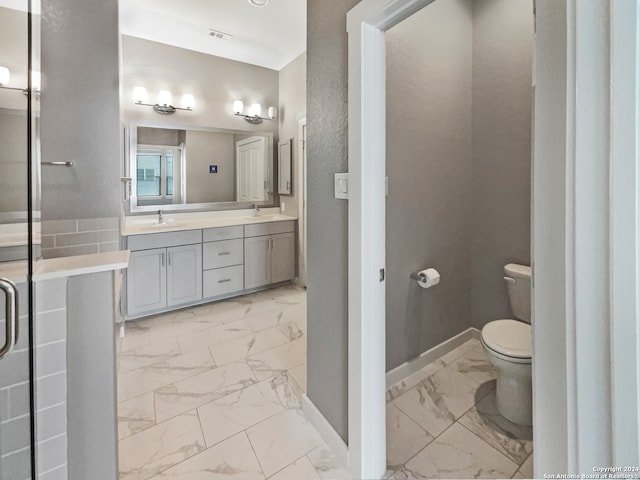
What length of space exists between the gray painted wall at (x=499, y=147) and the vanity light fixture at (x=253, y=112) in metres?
2.55

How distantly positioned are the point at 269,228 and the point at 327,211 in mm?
2423

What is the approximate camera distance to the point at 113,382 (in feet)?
3.68

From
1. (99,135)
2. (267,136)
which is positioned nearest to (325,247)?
(99,135)

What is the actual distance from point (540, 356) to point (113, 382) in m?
1.30

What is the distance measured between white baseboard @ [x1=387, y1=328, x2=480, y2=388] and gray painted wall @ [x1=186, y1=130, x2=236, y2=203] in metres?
2.90

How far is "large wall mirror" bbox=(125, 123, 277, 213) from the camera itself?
3441 millimetres

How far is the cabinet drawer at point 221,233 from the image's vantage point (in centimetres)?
338

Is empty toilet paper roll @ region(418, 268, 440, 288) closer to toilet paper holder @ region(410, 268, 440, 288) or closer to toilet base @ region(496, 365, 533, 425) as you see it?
toilet paper holder @ region(410, 268, 440, 288)

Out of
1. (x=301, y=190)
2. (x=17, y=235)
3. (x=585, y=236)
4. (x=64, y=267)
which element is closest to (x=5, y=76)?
(x=17, y=235)

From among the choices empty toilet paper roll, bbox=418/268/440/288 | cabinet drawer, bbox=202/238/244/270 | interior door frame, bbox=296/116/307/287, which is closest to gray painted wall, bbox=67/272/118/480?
empty toilet paper roll, bbox=418/268/440/288

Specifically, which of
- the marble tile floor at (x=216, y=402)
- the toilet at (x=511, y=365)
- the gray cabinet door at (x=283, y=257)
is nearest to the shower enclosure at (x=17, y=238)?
the marble tile floor at (x=216, y=402)

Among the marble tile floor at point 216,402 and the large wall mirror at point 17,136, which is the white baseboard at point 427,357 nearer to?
the marble tile floor at point 216,402

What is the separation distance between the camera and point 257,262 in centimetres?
381

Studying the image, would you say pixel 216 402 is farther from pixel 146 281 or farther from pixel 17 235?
pixel 146 281
